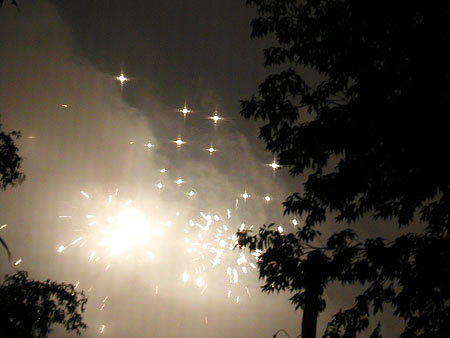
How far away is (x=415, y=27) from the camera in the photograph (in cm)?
705

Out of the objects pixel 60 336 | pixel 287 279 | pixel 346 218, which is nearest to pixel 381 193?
pixel 346 218

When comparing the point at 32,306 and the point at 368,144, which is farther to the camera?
the point at 32,306

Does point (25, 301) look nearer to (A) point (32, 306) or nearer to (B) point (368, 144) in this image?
(A) point (32, 306)

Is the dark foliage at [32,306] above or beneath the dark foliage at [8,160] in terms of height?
beneath

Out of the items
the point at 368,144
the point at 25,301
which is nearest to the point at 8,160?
the point at 25,301

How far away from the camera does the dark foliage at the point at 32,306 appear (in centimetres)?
1156

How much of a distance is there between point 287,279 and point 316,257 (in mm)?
689

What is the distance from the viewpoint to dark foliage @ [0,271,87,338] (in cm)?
1156

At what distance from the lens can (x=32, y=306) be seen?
12.3 metres

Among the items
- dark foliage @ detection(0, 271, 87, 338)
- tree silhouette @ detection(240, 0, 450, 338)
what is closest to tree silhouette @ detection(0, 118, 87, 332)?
dark foliage @ detection(0, 271, 87, 338)

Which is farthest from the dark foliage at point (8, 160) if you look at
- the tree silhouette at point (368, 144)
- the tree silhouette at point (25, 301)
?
the tree silhouette at point (368, 144)

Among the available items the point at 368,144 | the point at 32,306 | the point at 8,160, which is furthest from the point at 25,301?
the point at 368,144

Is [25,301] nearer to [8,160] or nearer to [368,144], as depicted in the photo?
[8,160]

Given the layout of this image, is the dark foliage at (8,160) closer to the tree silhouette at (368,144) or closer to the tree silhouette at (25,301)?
the tree silhouette at (25,301)
